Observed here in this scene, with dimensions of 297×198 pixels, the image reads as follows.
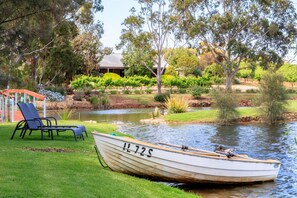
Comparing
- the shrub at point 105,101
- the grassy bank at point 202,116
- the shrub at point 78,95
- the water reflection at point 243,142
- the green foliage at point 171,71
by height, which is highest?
the green foliage at point 171,71

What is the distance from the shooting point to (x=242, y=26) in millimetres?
53500

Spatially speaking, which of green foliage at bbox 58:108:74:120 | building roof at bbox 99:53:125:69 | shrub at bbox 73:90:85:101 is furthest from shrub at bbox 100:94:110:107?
building roof at bbox 99:53:125:69

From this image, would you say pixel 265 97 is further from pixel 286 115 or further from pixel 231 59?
pixel 231 59

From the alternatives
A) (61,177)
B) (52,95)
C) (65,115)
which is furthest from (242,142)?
(52,95)

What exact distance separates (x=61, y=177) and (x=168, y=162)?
281 cm

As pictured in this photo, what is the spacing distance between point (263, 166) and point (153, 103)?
37.9 metres

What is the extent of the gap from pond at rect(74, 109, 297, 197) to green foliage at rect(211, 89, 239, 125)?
1.06 m

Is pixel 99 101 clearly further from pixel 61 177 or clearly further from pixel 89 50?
pixel 61 177

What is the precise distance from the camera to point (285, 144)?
19.6m

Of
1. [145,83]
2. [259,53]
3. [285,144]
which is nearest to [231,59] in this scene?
[259,53]

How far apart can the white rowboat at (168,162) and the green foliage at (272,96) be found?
1628 cm

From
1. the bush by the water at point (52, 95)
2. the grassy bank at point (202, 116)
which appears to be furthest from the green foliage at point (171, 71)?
the grassy bank at point (202, 116)

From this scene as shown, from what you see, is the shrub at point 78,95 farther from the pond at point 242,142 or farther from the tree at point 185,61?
the tree at point 185,61

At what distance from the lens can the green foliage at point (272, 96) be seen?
27.1m
